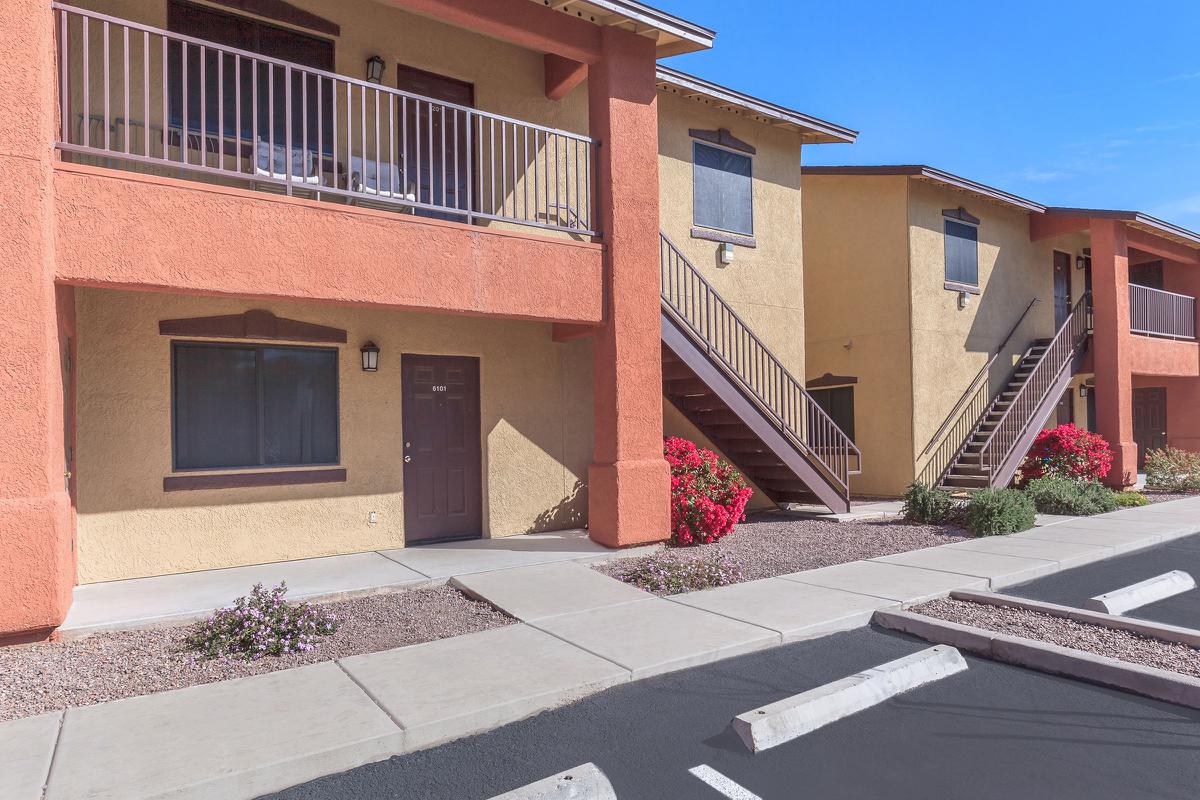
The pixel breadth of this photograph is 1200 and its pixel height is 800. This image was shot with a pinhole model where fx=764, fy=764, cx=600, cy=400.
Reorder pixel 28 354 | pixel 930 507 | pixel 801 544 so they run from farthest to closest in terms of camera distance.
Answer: pixel 930 507 < pixel 801 544 < pixel 28 354

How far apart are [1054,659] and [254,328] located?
25.2ft

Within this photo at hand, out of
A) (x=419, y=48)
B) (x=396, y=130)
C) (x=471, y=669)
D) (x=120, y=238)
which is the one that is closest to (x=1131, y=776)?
(x=471, y=669)

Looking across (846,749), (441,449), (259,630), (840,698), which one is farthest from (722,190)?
(846,749)

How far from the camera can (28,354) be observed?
5367 millimetres

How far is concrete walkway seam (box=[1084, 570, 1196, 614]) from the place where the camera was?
628 cm

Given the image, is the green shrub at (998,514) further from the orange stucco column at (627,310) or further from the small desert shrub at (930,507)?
the orange stucco column at (627,310)

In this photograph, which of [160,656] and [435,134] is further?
[435,134]

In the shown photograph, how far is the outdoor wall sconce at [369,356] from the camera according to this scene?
8742 mm

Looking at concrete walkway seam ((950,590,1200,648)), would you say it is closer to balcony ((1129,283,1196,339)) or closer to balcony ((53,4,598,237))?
balcony ((53,4,598,237))

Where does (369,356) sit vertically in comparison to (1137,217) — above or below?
below

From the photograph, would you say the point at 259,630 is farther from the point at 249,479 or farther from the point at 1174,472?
the point at 1174,472

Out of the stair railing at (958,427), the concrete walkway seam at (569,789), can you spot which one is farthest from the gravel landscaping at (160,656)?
the stair railing at (958,427)

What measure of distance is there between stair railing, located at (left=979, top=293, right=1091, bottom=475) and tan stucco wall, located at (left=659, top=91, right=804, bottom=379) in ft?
13.1

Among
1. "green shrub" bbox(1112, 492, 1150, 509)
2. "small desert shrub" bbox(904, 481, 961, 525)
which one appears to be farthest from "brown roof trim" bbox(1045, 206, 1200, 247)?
"small desert shrub" bbox(904, 481, 961, 525)
